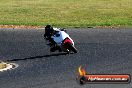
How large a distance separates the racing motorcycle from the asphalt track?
14.6 inches

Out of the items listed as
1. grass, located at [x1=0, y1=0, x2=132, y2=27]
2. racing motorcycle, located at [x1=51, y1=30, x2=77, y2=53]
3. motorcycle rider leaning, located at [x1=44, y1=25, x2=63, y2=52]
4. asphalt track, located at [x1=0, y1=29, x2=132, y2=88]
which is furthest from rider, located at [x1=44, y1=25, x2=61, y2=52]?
grass, located at [x1=0, y1=0, x2=132, y2=27]

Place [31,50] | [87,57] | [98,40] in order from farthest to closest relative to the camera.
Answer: [98,40] → [31,50] → [87,57]

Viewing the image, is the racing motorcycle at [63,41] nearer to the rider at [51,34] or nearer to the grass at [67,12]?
the rider at [51,34]

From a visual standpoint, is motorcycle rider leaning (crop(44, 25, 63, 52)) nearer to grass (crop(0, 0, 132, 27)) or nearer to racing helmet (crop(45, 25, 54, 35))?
racing helmet (crop(45, 25, 54, 35))

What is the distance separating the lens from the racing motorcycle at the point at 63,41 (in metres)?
26.6

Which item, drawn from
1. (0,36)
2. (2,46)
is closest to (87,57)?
(2,46)

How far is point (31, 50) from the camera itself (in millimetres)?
28344

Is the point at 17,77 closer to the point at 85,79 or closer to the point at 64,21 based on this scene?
the point at 85,79

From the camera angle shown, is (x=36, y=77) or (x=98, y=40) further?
(x=98, y=40)

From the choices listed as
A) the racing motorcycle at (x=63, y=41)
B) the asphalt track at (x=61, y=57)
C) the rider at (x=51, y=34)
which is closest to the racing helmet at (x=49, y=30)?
the rider at (x=51, y=34)

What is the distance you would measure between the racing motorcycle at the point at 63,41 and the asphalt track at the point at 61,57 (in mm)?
372

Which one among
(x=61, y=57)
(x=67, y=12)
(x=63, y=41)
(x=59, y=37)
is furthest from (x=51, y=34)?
(x=67, y=12)

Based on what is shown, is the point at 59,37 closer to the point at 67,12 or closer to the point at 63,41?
the point at 63,41

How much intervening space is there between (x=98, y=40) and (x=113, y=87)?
11.3 m
